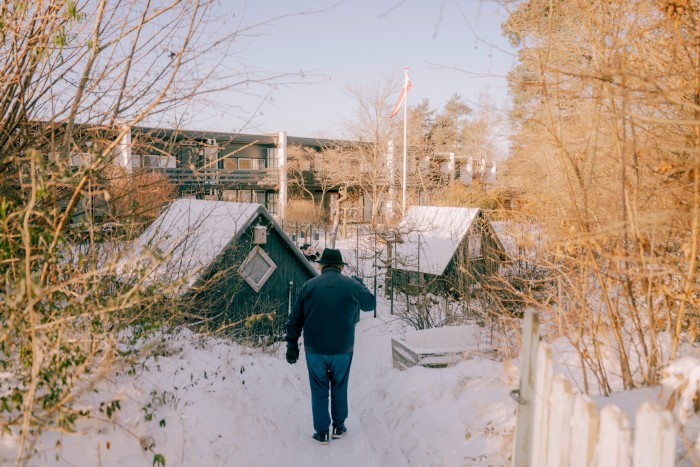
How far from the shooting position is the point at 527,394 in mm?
3057

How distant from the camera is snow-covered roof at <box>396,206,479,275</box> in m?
15.3

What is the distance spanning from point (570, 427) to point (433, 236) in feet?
45.9

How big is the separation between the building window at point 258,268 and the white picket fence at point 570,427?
9777 millimetres

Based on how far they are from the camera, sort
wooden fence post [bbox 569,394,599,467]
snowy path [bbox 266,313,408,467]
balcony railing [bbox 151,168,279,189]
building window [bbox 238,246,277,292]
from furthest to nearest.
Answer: building window [bbox 238,246,277,292] → snowy path [bbox 266,313,408,467] → balcony railing [bbox 151,168,279,189] → wooden fence post [bbox 569,394,599,467]

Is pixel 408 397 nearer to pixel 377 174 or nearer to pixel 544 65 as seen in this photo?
pixel 544 65

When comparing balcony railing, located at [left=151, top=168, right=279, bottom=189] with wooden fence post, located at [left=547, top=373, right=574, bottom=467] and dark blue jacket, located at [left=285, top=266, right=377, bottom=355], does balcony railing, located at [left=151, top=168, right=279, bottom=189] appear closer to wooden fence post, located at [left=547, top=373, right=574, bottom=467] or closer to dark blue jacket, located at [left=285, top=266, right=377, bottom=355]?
dark blue jacket, located at [left=285, top=266, right=377, bottom=355]

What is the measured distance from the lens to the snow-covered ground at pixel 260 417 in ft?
12.5

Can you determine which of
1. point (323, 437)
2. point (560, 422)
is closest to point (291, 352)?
point (323, 437)

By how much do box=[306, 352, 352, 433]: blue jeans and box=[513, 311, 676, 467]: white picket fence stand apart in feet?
8.03

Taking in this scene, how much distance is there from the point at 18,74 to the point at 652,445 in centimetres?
469

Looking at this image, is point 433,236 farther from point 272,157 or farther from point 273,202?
point 272,157

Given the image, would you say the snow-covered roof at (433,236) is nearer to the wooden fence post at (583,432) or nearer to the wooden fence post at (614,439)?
the wooden fence post at (583,432)

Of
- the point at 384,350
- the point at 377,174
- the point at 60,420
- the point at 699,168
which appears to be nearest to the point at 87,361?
the point at 60,420

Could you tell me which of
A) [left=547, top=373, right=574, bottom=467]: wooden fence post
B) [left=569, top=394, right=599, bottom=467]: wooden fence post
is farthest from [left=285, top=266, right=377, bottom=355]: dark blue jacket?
[left=569, top=394, right=599, bottom=467]: wooden fence post
